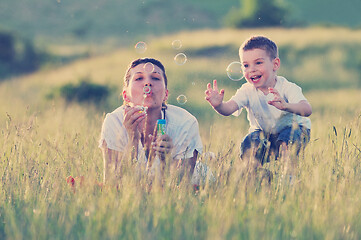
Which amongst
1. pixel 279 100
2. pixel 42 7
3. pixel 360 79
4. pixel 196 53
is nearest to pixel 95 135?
pixel 279 100

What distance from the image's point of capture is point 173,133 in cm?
436

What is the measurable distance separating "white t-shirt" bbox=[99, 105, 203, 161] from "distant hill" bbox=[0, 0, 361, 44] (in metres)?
44.4

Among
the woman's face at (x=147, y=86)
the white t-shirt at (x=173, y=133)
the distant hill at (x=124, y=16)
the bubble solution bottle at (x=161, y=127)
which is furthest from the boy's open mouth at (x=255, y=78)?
the distant hill at (x=124, y=16)

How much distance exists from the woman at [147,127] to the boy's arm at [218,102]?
25cm

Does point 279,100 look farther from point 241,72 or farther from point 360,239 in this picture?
point 360,239

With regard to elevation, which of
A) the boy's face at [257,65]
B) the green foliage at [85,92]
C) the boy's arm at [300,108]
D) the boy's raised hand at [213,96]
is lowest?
the boy's arm at [300,108]

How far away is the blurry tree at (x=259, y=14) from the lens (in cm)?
3844

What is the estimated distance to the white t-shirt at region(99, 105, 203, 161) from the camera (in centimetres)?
420

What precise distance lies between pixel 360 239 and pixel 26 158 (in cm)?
253

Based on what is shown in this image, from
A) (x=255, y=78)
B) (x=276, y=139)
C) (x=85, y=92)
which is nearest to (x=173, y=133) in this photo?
(x=255, y=78)

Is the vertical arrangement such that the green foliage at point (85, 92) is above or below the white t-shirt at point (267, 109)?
above

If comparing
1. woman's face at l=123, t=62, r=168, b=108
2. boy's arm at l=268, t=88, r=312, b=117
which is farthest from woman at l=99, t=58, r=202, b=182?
boy's arm at l=268, t=88, r=312, b=117

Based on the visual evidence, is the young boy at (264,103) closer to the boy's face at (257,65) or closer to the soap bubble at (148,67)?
the boy's face at (257,65)

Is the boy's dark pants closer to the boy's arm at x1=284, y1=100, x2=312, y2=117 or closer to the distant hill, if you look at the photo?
the boy's arm at x1=284, y1=100, x2=312, y2=117
